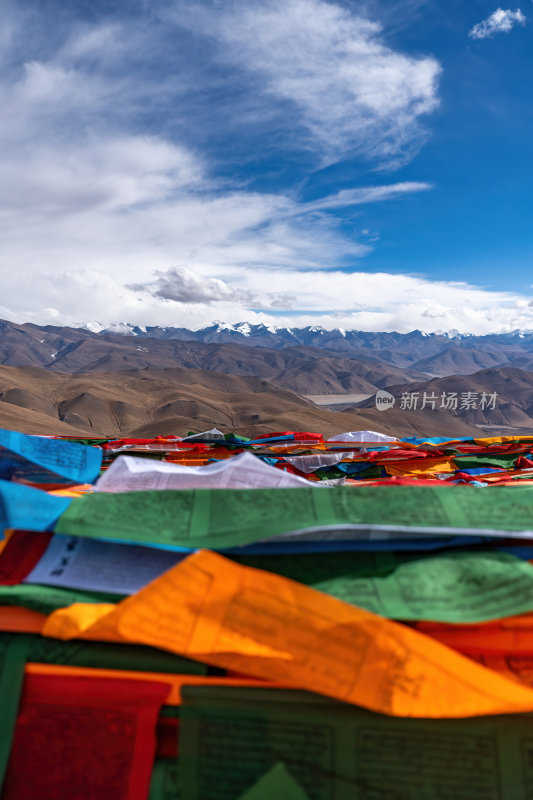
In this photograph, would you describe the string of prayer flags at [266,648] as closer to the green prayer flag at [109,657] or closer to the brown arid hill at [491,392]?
the green prayer flag at [109,657]

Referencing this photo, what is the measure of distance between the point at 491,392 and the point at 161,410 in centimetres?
6220

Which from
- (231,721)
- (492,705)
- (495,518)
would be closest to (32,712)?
(231,721)

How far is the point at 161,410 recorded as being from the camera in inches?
1887

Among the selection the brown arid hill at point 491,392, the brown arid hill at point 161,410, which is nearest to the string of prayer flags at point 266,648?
the brown arid hill at point 161,410

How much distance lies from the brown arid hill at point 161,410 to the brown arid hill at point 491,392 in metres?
16.3

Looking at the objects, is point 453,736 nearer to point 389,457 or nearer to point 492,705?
point 492,705

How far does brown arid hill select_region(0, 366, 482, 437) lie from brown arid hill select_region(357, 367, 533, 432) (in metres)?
16.3

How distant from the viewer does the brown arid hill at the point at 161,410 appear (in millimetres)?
34812

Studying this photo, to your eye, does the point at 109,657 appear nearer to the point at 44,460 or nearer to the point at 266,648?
the point at 266,648

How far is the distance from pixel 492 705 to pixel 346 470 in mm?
2537

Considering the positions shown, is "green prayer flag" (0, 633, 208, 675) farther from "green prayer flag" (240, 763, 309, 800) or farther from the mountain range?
the mountain range

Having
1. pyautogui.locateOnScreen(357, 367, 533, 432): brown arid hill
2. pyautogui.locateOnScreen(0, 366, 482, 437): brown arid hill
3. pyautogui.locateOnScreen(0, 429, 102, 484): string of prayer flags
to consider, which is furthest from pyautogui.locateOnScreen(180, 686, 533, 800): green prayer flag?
pyautogui.locateOnScreen(357, 367, 533, 432): brown arid hill

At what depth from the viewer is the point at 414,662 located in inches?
42.9

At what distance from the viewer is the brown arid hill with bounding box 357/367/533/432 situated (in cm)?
7175
